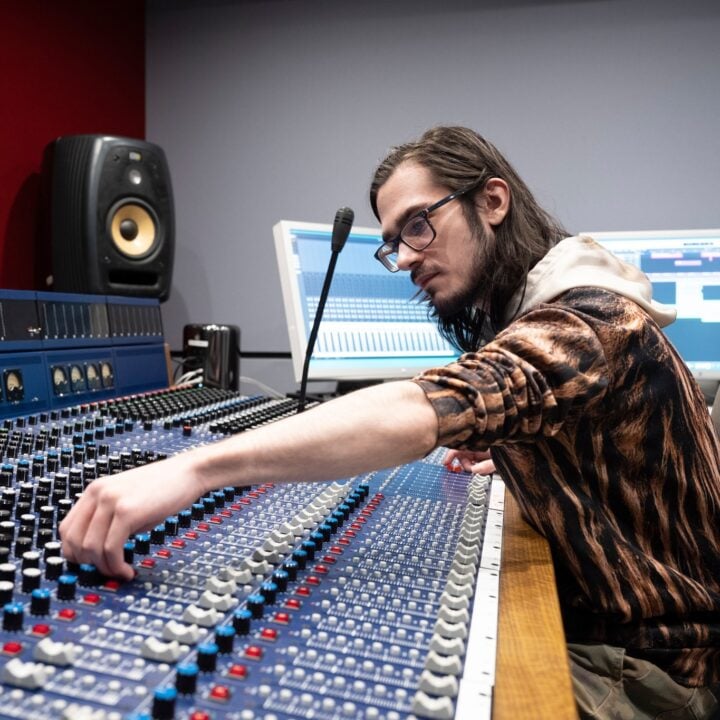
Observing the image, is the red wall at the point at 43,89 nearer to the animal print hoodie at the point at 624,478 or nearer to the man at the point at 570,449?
the man at the point at 570,449

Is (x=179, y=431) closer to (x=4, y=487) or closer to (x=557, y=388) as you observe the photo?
(x=4, y=487)

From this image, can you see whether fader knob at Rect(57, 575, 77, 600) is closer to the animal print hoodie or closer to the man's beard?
the animal print hoodie

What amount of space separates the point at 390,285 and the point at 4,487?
1.62m

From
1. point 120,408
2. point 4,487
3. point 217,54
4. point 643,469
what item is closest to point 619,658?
point 643,469

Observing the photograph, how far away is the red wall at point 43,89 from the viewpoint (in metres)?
2.33

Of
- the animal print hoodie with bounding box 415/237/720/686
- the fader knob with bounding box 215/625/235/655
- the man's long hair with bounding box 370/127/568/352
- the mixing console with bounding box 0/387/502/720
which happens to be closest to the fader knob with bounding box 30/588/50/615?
the mixing console with bounding box 0/387/502/720

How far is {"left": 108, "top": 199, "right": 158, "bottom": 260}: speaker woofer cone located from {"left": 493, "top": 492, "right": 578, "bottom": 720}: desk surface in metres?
1.69

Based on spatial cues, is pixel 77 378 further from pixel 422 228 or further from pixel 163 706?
pixel 163 706

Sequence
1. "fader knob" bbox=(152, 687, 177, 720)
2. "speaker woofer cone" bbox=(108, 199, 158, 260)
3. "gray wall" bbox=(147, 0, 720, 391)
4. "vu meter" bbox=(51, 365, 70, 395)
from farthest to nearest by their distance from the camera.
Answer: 1. "gray wall" bbox=(147, 0, 720, 391)
2. "speaker woofer cone" bbox=(108, 199, 158, 260)
3. "vu meter" bbox=(51, 365, 70, 395)
4. "fader knob" bbox=(152, 687, 177, 720)

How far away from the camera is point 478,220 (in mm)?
1276

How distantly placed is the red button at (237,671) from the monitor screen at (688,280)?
204cm

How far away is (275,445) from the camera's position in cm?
74

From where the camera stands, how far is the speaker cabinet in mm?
2172

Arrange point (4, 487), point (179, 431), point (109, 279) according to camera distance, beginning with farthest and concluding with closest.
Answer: point (109, 279), point (179, 431), point (4, 487)
